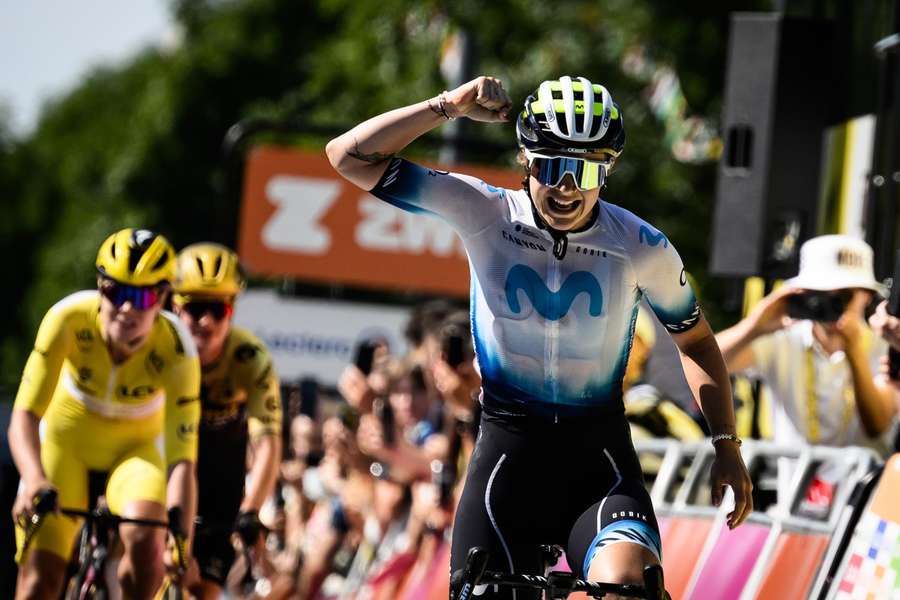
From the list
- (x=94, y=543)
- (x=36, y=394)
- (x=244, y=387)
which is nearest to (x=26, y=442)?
(x=36, y=394)

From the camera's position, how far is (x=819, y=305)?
25.2 ft

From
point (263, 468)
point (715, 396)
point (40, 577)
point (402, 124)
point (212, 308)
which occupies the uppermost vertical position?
point (402, 124)

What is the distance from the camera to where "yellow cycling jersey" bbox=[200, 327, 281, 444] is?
29.8ft

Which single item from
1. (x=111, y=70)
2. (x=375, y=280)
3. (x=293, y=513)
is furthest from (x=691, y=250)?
(x=111, y=70)

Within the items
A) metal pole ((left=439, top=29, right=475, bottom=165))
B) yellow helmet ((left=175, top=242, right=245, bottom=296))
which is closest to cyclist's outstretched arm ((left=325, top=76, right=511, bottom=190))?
yellow helmet ((left=175, top=242, right=245, bottom=296))

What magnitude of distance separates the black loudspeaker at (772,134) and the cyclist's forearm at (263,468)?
3348mm

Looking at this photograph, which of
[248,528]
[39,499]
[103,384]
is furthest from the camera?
[248,528]

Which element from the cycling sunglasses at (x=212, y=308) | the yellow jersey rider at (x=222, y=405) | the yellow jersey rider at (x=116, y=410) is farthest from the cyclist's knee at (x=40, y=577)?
the cycling sunglasses at (x=212, y=308)

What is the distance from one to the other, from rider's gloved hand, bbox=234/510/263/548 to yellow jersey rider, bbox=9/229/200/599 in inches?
16.6

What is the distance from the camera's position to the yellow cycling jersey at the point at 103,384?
7.70 m

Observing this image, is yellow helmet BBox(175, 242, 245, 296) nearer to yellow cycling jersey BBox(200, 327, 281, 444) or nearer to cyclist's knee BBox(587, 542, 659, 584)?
yellow cycling jersey BBox(200, 327, 281, 444)

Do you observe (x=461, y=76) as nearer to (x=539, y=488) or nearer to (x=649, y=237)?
(x=649, y=237)

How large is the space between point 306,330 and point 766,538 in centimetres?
1391

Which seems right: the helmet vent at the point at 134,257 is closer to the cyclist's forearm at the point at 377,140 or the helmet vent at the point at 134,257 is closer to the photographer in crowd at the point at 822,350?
the cyclist's forearm at the point at 377,140
